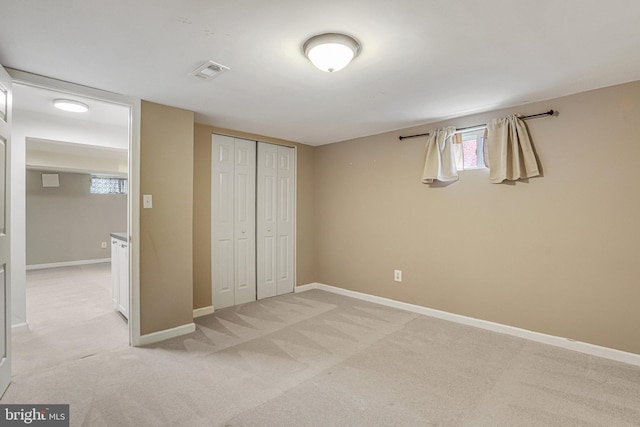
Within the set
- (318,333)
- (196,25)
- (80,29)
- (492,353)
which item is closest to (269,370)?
(318,333)

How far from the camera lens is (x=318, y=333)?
3031 millimetres

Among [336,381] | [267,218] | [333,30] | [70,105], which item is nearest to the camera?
[333,30]

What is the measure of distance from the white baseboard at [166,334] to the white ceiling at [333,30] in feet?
6.94

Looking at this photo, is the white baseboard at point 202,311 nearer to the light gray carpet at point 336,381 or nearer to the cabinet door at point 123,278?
the light gray carpet at point 336,381

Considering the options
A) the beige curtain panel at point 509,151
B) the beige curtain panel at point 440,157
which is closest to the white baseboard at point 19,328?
the beige curtain panel at point 440,157

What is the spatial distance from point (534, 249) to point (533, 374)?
110 centimetres

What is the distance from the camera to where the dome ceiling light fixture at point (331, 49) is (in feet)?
5.80

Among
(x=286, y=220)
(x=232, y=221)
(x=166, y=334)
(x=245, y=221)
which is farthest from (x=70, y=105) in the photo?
(x=286, y=220)

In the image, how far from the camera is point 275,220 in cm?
442

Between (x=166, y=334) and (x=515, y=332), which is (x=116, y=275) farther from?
(x=515, y=332)

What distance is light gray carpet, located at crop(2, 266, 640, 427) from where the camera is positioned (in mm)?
1818

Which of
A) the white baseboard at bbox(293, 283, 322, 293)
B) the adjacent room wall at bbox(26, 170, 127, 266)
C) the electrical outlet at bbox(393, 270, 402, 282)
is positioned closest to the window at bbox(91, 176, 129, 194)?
the adjacent room wall at bbox(26, 170, 127, 266)

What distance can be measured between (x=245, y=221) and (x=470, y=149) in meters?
2.80

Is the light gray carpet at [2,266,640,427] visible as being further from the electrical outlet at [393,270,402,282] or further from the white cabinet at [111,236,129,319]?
the electrical outlet at [393,270,402,282]
